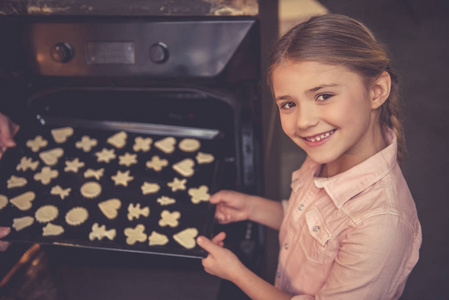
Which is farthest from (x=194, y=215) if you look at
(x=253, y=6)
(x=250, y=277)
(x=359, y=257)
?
(x=253, y=6)

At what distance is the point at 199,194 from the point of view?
1109 mm

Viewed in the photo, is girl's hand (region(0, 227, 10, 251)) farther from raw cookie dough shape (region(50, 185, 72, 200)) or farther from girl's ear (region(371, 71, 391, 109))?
girl's ear (region(371, 71, 391, 109))

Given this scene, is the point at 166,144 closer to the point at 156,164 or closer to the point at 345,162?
the point at 156,164

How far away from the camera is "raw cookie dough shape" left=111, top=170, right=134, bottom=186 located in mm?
1145

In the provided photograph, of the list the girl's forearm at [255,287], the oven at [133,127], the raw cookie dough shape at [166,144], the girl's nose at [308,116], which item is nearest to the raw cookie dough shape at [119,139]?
the oven at [133,127]

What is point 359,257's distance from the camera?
80 cm

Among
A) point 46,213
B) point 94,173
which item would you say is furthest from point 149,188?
point 46,213

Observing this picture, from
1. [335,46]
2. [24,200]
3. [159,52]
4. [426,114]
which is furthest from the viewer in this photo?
[426,114]

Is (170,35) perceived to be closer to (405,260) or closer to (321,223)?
(321,223)

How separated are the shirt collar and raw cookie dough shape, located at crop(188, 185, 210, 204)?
1.17 feet

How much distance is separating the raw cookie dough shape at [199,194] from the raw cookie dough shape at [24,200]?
0.45 m

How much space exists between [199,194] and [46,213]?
43 cm

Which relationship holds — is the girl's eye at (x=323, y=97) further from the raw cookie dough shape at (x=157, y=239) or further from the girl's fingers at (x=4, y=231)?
the girl's fingers at (x=4, y=231)

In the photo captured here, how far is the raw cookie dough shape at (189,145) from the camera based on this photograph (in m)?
1.26
